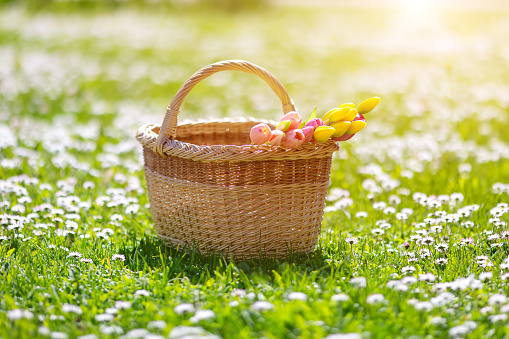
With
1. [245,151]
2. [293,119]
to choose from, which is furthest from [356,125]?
[245,151]

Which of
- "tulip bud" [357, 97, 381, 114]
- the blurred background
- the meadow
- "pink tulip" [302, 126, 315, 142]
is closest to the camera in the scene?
the meadow

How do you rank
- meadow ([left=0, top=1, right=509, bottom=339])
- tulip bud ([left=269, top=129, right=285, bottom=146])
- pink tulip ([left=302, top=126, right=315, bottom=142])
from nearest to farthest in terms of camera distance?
meadow ([left=0, top=1, right=509, bottom=339]) → tulip bud ([left=269, top=129, right=285, bottom=146]) → pink tulip ([left=302, top=126, right=315, bottom=142])

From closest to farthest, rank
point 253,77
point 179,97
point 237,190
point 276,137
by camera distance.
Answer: point 276,137
point 237,190
point 179,97
point 253,77

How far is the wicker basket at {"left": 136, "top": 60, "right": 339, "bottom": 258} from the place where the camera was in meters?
2.62

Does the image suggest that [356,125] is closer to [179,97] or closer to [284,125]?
[284,125]

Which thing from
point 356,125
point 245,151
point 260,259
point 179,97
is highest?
point 179,97

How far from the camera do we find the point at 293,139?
8.30 ft

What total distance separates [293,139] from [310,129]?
0.49ft

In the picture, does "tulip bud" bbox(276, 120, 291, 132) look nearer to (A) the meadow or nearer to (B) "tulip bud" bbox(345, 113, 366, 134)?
(B) "tulip bud" bbox(345, 113, 366, 134)

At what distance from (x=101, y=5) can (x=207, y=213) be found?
13343 millimetres

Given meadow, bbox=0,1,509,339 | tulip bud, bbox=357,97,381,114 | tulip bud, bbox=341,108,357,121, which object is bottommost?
meadow, bbox=0,1,509,339

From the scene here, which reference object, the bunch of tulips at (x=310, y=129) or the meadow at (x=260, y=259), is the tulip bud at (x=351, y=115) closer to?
the bunch of tulips at (x=310, y=129)

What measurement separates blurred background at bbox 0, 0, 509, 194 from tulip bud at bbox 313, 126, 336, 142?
63.4 inches

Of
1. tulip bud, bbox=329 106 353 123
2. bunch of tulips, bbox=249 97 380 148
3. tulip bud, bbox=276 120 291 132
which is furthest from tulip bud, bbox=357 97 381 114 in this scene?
tulip bud, bbox=276 120 291 132
